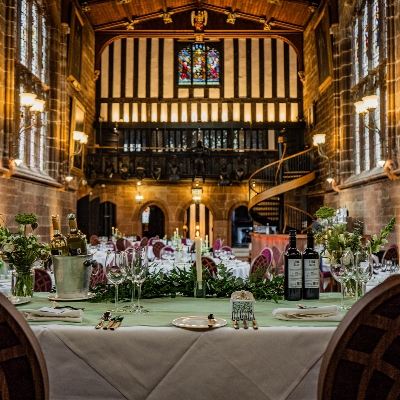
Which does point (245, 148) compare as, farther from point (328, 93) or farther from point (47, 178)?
point (47, 178)

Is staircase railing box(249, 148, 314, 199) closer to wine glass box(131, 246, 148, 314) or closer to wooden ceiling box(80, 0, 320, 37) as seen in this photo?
wooden ceiling box(80, 0, 320, 37)

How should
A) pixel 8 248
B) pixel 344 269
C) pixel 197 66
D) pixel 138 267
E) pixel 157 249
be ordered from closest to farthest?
pixel 138 267, pixel 344 269, pixel 8 248, pixel 157 249, pixel 197 66

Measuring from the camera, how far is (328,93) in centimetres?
1327

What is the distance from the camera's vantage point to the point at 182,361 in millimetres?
1659

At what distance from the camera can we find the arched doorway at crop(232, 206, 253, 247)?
21203mm

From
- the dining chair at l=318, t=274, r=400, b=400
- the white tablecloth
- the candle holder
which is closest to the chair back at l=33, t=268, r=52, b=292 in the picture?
the candle holder

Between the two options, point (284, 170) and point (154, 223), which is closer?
point (284, 170)

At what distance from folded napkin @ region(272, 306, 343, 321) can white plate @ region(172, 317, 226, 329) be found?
0.79 ft

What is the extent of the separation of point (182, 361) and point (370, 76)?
1017 cm

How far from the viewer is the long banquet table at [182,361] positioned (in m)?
1.63

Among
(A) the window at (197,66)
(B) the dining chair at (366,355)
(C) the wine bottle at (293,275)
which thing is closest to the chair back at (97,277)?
(C) the wine bottle at (293,275)

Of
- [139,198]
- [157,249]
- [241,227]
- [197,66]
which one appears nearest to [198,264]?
[157,249]

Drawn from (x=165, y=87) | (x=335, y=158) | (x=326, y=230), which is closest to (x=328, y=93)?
(x=335, y=158)

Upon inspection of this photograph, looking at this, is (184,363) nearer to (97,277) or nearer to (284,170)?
(97,277)
